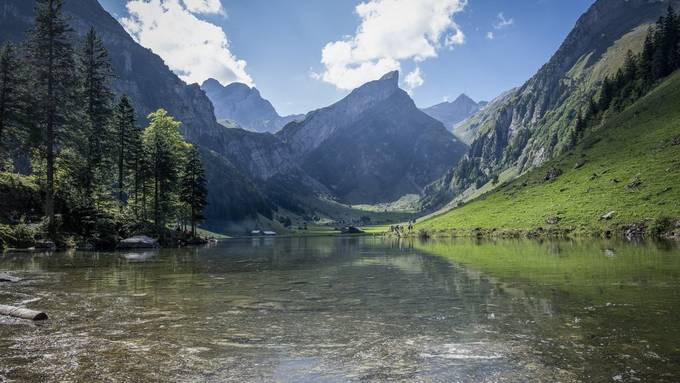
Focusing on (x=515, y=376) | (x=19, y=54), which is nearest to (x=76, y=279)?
(x=515, y=376)

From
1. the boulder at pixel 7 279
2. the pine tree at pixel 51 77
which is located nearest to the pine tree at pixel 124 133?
the pine tree at pixel 51 77

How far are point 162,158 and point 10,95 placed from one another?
27.8 m

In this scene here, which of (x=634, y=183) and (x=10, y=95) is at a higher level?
(x=10, y=95)

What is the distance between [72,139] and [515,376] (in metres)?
55.6

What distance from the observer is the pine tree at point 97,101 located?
62094 mm

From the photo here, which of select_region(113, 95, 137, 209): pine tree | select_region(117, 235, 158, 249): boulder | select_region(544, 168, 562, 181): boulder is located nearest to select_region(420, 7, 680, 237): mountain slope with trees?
select_region(544, 168, 562, 181): boulder

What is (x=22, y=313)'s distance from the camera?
1397 cm

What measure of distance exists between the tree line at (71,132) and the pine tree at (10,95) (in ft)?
0.30

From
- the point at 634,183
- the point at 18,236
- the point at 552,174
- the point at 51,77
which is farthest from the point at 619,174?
the point at 18,236

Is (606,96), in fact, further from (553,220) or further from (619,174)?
(553,220)

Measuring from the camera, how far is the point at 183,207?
86.5 m

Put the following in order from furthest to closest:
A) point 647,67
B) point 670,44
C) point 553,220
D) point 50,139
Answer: point 647,67
point 670,44
point 553,220
point 50,139

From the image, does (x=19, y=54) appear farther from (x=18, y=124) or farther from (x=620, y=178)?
(x=620, y=178)

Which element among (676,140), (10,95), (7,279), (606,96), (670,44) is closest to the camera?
(7,279)
